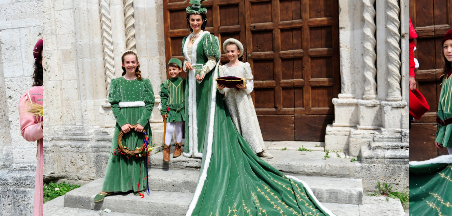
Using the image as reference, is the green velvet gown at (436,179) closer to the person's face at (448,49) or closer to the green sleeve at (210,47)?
the person's face at (448,49)

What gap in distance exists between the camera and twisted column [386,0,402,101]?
4.11 meters

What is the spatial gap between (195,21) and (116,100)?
1.30m

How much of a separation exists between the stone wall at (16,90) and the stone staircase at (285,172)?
6.80ft

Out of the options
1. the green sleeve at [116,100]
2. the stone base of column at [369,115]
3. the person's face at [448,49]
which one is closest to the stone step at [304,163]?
the stone base of column at [369,115]

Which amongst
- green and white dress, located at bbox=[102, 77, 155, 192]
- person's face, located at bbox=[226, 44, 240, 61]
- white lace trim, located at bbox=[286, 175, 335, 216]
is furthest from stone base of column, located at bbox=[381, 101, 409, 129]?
green and white dress, located at bbox=[102, 77, 155, 192]

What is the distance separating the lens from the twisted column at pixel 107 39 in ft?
17.1

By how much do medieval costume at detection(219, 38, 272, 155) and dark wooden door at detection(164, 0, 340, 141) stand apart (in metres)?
0.86

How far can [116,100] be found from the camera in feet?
12.8

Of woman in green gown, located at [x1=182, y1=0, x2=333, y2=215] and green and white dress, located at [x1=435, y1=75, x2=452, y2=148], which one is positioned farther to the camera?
woman in green gown, located at [x1=182, y1=0, x2=333, y2=215]

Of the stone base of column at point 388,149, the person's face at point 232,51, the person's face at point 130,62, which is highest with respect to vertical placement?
the person's face at point 232,51

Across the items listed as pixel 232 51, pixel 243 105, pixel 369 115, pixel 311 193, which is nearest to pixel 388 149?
pixel 369 115

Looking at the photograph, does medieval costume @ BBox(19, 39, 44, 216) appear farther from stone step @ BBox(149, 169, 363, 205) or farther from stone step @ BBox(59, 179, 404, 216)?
stone step @ BBox(149, 169, 363, 205)

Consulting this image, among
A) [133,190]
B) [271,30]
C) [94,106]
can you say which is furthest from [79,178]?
[271,30]

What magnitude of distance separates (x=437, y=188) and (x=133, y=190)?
9.96 ft
